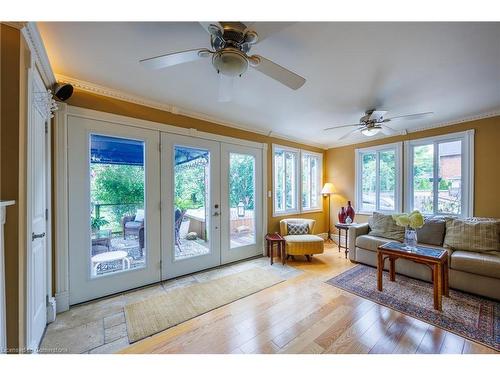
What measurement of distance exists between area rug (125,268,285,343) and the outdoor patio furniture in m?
0.81

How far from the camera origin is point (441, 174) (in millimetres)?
3605

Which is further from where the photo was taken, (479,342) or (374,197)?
(374,197)

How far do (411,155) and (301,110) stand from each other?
2511 millimetres

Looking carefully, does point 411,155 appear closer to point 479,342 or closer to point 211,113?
point 479,342

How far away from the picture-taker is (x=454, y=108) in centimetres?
293

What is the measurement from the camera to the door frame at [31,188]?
132 centimetres

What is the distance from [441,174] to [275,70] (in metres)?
3.84

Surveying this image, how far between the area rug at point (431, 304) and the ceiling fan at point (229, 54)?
251 cm

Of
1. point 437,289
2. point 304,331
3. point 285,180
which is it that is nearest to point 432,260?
point 437,289

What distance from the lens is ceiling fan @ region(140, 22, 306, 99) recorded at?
1.24 m

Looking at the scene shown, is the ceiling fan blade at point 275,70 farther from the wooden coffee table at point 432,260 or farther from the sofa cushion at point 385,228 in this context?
the sofa cushion at point 385,228

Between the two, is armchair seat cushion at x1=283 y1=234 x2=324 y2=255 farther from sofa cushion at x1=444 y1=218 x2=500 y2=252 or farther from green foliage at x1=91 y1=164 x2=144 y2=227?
green foliage at x1=91 y1=164 x2=144 y2=227

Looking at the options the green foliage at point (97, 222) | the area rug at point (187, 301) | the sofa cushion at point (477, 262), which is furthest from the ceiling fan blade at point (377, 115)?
the green foliage at point (97, 222)

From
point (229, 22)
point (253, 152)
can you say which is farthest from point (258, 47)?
point (253, 152)
